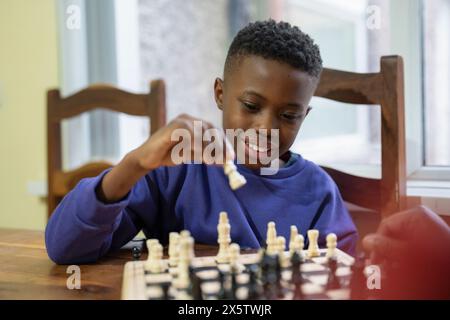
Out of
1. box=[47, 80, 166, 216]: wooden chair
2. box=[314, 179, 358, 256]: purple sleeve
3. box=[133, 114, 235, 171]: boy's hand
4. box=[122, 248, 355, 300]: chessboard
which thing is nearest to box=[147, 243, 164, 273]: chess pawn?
box=[122, 248, 355, 300]: chessboard

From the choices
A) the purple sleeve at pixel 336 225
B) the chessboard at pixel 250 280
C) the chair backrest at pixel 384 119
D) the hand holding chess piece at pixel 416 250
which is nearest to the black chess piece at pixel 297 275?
the chessboard at pixel 250 280

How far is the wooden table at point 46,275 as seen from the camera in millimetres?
669

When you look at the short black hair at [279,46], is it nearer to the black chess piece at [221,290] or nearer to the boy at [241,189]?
the boy at [241,189]

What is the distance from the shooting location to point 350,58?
1.65 metres

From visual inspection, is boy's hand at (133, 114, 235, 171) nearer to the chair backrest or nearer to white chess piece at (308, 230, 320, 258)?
white chess piece at (308, 230, 320, 258)

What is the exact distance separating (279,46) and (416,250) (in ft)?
1.26

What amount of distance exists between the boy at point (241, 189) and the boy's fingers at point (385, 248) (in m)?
0.20

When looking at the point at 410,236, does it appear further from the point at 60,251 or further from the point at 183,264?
the point at 60,251

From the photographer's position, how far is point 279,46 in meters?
0.87

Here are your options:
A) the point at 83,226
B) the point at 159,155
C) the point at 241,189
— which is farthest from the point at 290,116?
the point at 83,226

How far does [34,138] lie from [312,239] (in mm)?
1232

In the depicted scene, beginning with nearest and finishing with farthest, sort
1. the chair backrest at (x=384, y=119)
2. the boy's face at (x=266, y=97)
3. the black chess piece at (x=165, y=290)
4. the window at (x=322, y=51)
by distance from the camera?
1. the black chess piece at (x=165, y=290)
2. the boy's face at (x=266, y=97)
3. the chair backrest at (x=384, y=119)
4. the window at (x=322, y=51)

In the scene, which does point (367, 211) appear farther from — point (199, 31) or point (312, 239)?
point (199, 31)
